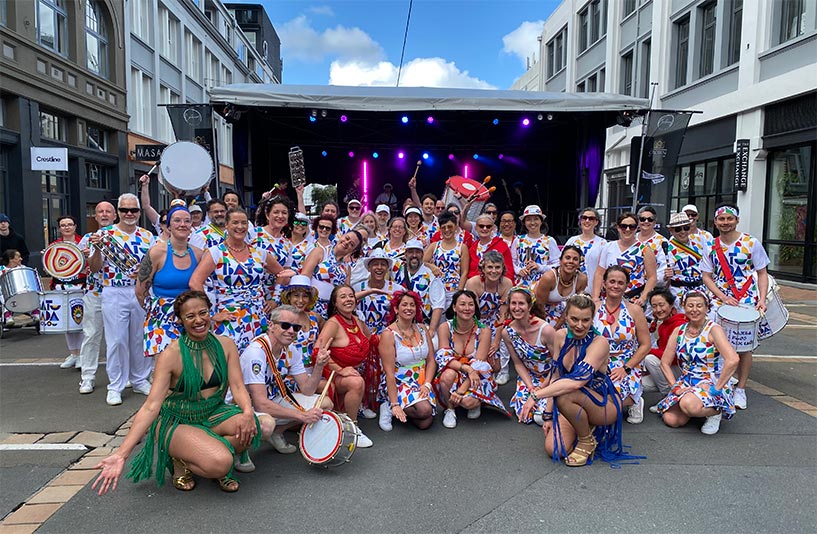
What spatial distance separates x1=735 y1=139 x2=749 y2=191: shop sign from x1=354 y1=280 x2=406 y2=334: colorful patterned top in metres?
12.1

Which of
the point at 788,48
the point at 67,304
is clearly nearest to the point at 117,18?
the point at 67,304

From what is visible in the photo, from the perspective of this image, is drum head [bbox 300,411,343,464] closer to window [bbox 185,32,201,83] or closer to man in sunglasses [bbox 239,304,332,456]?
man in sunglasses [bbox 239,304,332,456]

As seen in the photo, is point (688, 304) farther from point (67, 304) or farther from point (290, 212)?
point (67, 304)

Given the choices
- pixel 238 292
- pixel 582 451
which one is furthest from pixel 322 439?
pixel 582 451

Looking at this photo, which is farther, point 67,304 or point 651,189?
point 651,189

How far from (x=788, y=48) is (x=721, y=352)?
38.2 ft

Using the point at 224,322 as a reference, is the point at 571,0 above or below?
above

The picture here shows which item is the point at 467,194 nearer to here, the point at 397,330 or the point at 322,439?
the point at 397,330

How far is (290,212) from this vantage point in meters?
4.80

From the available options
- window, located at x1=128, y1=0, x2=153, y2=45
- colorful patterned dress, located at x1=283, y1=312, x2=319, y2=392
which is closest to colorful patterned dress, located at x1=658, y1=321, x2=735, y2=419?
colorful patterned dress, located at x1=283, y1=312, x2=319, y2=392

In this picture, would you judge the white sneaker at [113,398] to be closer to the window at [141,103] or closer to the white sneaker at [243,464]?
the white sneaker at [243,464]

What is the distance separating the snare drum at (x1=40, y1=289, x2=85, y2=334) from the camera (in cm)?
533

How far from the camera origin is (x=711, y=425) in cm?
391

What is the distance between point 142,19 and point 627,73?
18511 mm
